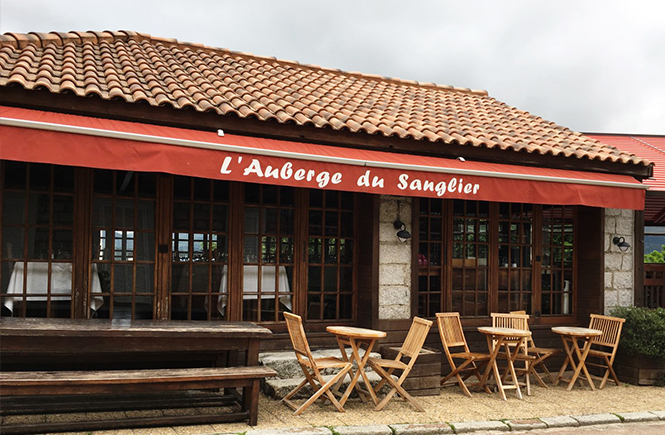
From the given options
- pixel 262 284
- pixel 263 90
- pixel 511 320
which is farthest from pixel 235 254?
pixel 511 320

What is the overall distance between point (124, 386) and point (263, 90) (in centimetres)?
512

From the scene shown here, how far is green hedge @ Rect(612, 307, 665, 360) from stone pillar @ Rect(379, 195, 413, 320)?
3.21 metres

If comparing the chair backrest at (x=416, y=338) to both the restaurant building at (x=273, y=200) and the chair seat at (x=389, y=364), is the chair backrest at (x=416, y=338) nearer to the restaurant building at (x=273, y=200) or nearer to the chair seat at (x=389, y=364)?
the chair seat at (x=389, y=364)

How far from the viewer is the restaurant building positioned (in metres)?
6.87

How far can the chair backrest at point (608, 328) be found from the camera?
348 inches

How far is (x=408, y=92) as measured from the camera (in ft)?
41.1

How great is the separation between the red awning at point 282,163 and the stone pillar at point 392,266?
0.83m

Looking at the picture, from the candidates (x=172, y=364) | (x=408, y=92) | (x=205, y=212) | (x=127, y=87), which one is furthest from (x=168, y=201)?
(x=408, y=92)

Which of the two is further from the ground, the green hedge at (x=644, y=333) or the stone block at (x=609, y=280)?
the stone block at (x=609, y=280)

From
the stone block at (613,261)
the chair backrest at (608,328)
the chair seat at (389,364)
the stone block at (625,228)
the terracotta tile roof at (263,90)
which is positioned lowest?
the chair seat at (389,364)

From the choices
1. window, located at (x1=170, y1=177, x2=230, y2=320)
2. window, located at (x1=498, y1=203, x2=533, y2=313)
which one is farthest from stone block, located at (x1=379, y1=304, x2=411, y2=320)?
window, located at (x1=170, y1=177, x2=230, y2=320)

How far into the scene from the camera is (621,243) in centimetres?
978

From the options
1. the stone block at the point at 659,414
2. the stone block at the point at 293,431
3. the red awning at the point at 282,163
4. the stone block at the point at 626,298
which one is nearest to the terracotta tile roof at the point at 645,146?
the stone block at the point at 626,298

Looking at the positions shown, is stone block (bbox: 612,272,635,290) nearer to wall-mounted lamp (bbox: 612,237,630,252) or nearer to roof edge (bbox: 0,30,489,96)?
wall-mounted lamp (bbox: 612,237,630,252)
